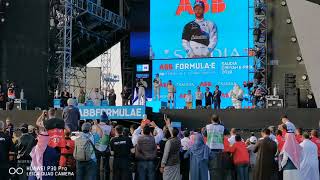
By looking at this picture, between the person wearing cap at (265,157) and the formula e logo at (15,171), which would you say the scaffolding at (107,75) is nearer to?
the formula e logo at (15,171)

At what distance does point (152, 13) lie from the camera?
30.8 metres

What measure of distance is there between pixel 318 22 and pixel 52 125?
45.4 ft

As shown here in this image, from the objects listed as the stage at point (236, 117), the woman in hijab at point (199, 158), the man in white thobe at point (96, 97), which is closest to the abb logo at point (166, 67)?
the man in white thobe at point (96, 97)

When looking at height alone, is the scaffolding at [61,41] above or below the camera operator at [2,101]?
above

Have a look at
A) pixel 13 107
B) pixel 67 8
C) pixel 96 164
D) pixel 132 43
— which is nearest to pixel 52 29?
pixel 67 8

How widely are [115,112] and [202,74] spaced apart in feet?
27.0

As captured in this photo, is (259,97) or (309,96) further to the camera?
(259,97)

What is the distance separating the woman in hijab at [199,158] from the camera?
12.5 m

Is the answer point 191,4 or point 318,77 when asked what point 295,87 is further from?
point 191,4

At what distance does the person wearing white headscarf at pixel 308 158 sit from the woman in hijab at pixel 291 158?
0.19 meters

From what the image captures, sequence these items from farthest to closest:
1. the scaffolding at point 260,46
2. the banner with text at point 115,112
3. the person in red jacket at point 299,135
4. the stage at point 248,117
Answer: the scaffolding at point 260,46
the banner with text at point 115,112
the stage at point 248,117
the person in red jacket at point 299,135

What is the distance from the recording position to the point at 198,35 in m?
30.3

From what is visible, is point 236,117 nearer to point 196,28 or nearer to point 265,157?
point 265,157

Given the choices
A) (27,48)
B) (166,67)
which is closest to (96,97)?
(27,48)
